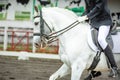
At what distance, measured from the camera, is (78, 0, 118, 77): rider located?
8.16m

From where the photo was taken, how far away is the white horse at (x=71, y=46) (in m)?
8.02

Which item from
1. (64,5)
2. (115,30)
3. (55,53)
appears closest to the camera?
(115,30)

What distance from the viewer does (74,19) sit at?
332 inches

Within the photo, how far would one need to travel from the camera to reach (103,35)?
27.0 feet

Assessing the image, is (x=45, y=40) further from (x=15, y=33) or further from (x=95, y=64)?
(x=15, y=33)

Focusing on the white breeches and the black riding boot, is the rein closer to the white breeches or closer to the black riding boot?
the white breeches

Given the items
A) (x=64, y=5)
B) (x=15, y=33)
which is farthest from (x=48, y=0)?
(x=15, y=33)

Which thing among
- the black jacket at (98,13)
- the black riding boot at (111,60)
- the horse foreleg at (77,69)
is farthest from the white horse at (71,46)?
the black jacket at (98,13)

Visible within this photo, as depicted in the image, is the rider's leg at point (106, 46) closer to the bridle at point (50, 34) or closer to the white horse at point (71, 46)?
the white horse at point (71, 46)

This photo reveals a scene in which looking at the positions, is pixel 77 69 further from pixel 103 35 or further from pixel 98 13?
pixel 98 13

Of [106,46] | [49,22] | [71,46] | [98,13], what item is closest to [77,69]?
[71,46]

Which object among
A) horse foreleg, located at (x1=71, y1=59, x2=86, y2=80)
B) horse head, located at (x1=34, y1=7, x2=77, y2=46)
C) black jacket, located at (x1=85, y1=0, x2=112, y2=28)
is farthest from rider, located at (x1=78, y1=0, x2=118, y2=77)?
horse foreleg, located at (x1=71, y1=59, x2=86, y2=80)

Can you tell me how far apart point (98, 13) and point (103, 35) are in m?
0.45

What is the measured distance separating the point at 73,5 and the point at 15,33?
324cm
